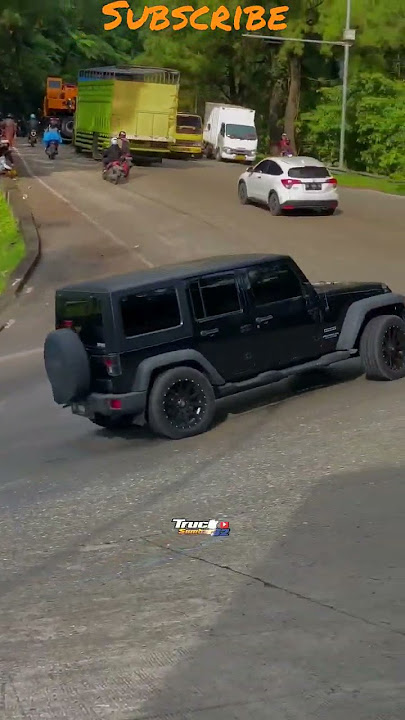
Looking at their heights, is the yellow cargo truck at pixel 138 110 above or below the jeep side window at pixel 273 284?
above

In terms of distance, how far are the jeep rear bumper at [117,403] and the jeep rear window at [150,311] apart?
63 centimetres

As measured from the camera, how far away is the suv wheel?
97.5 ft

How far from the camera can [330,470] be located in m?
9.21

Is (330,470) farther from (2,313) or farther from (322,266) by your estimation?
(322,266)

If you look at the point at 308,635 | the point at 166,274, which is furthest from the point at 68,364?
the point at 308,635

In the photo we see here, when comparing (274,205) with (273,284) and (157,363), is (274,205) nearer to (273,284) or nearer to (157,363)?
(273,284)

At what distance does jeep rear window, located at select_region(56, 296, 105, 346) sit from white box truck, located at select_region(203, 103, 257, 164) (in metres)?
44.2

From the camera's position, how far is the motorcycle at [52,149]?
157 feet

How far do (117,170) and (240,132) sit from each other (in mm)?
19042

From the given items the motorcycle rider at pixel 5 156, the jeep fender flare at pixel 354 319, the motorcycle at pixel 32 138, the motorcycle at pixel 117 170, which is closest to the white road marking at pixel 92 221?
the motorcycle rider at pixel 5 156

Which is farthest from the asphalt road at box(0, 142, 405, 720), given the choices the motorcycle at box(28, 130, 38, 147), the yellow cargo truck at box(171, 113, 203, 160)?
the motorcycle at box(28, 130, 38, 147)

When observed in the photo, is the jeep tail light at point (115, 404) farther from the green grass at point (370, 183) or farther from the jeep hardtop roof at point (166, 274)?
the green grass at point (370, 183)

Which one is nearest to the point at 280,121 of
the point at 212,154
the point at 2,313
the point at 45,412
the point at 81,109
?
the point at 212,154

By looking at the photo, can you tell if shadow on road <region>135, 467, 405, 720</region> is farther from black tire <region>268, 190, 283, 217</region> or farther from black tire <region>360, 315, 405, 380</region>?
black tire <region>268, 190, 283, 217</region>
